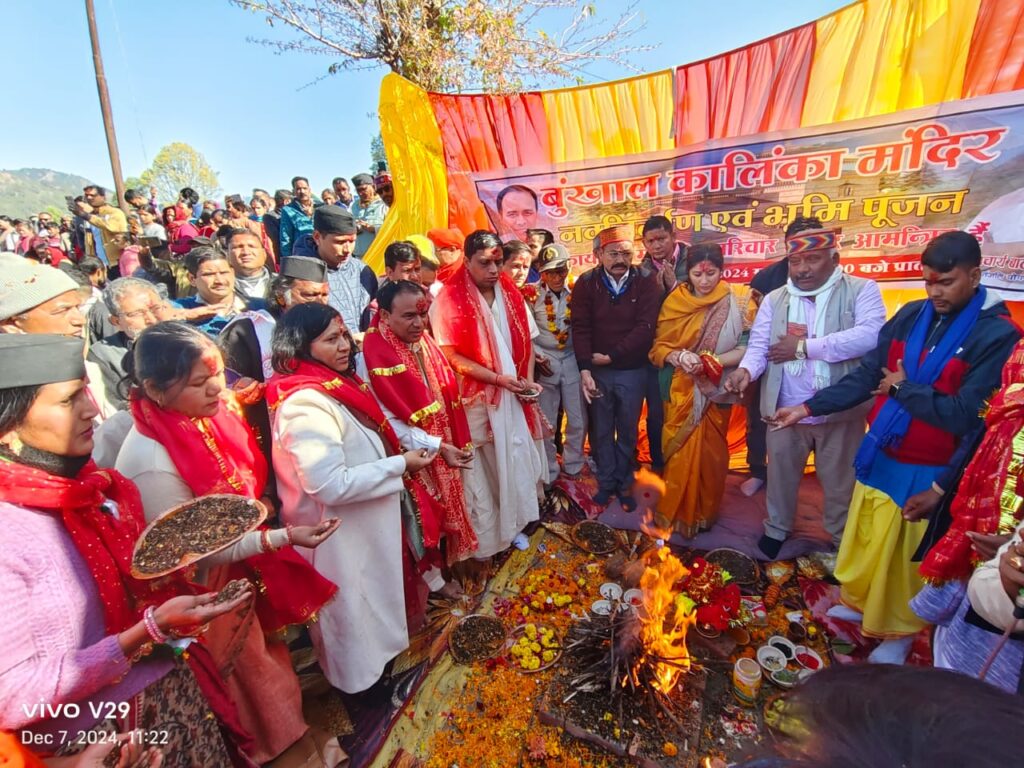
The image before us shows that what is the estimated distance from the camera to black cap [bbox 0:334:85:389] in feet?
4.19

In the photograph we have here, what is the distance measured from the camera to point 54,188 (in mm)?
136500

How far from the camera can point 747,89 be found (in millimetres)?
4234

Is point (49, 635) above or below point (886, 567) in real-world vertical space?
above

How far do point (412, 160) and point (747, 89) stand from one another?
3731 millimetres

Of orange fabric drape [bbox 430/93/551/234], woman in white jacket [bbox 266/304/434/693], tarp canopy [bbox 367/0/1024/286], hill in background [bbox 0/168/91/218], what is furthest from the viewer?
hill in background [bbox 0/168/91/218]

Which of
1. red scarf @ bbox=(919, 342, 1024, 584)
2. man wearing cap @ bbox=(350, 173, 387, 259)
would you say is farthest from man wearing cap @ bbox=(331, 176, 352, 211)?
red scarf @ bbox=(919, 342, 1024, 584)

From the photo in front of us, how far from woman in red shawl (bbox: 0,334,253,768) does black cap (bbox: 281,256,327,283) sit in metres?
1.90

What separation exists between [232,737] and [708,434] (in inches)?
144

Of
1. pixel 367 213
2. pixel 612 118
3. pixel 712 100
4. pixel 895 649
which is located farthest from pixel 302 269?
pixel 367 213

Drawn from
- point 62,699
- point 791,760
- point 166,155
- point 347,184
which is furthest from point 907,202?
point 166,155

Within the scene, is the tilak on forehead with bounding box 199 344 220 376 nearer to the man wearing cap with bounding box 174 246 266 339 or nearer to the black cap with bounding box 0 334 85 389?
the black cap with bounding box 0 334 85 389

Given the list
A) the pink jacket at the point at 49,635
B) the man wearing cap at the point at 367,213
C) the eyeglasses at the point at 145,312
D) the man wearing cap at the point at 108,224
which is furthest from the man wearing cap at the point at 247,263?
the man wearing cap at the point at 108,224

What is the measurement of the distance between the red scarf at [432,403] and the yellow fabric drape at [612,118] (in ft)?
10.7

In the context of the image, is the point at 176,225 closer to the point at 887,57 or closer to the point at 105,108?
the point at 105,108
